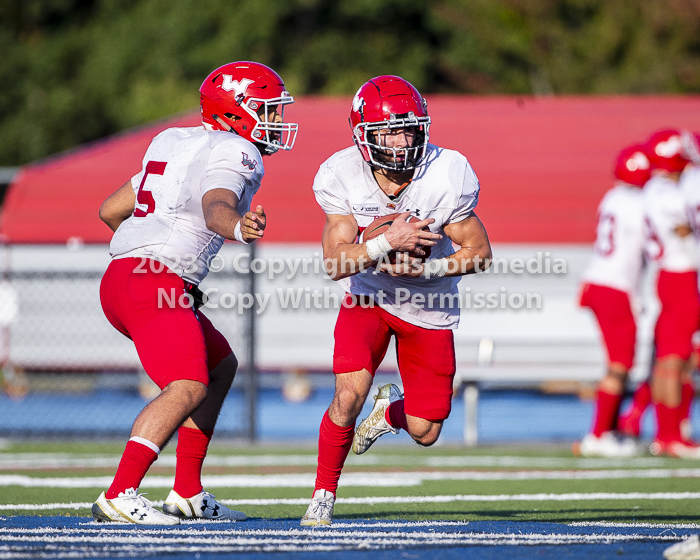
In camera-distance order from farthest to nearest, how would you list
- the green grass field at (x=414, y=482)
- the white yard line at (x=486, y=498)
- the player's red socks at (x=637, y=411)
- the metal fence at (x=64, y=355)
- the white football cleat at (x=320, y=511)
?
1. the metal fence at (x=64, y=355)
2. the player's red socks at (x=637, y=411)
3. the white yard line at (x=486, y=498)
4. the green grass field at (x=414, y=482)
5. the white football cleat at (x=320, y=511)

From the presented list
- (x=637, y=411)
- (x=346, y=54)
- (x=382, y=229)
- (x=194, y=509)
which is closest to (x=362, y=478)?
(x=194, y=509)

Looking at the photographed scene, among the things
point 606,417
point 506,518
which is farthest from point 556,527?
point 606,417

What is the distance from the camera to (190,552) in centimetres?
327

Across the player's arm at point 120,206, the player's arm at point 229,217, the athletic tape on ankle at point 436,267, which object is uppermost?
the player's arm at point 120,206

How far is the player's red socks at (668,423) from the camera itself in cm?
785

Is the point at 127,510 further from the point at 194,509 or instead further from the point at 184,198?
the point at 184,198

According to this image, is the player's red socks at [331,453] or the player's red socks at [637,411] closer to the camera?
the player's red socks at [331,453]

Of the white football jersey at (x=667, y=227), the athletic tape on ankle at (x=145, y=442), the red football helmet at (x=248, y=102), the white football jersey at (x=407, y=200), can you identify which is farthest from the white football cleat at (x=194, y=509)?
the white football jersey at (x=667, y=227)

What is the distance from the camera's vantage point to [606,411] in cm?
797

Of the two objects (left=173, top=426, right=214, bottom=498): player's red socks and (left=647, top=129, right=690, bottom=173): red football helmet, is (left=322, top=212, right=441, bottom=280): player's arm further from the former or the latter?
(left=647, top=129, right=690, bottom=173): red football helmet

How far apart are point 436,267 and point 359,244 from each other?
1.15ft

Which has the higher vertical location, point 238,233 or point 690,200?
point 690,200

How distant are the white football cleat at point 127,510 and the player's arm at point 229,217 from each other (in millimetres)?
1106

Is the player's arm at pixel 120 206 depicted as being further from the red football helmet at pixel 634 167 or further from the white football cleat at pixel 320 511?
the red football helmet at pixel 634 167
